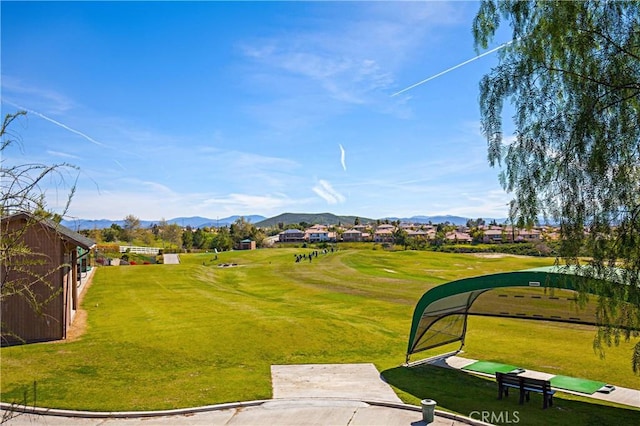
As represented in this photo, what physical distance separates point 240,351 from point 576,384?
1166cm

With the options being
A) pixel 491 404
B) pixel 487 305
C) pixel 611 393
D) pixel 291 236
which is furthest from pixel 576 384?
pixel 291 236

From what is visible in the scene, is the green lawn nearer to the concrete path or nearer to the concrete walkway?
the concrete walkway

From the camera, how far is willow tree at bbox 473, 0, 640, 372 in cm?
975

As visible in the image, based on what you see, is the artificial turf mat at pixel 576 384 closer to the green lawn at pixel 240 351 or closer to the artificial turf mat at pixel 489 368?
the green lawn at pixel 240 351

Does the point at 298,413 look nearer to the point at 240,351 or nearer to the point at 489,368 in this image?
the point at 240,351

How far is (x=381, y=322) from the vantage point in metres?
26.4

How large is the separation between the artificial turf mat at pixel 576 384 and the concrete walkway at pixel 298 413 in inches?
158

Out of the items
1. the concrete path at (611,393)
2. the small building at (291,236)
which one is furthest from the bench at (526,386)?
the small building at (291,236)

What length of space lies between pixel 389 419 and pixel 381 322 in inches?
556

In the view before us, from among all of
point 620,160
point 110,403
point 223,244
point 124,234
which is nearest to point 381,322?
point 110,403

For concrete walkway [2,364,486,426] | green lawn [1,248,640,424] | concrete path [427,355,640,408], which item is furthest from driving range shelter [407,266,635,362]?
concrete walkway [2,364,486,426]

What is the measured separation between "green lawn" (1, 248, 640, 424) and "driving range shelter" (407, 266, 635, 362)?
1.44 meters

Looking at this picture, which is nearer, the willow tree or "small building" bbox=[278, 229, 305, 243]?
the willow tree

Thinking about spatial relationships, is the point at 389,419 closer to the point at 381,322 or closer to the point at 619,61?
the point at 619,61
